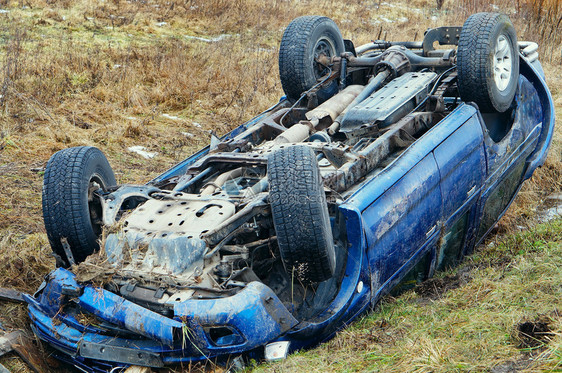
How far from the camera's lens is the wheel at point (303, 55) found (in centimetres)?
579

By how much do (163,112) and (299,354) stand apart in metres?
5.59

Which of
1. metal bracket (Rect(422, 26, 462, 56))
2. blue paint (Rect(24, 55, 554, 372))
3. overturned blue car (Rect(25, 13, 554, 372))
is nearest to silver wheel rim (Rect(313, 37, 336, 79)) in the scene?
overturned blue car (Rect(25, 13, 554, 372))

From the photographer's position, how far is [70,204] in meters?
4.02

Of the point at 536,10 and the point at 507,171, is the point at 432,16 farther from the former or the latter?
the point at 507,171

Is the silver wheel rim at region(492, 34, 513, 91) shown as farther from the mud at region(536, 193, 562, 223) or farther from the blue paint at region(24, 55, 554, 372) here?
the mud at region(536, 193, 562, 223)

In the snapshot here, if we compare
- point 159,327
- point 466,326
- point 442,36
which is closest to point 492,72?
point 442,36

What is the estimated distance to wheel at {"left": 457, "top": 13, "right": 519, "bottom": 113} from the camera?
501 cm

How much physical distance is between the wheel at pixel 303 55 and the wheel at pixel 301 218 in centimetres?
234

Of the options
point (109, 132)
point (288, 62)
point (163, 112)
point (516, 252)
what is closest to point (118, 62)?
point (163, 112)

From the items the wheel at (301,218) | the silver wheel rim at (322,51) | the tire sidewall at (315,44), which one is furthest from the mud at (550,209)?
the wheel at (301,218)

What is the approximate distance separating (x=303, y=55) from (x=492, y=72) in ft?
5.48

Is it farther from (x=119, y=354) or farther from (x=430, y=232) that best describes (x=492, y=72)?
(x=119, y=354)

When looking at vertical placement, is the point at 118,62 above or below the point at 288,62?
below

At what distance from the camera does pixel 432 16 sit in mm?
14641
